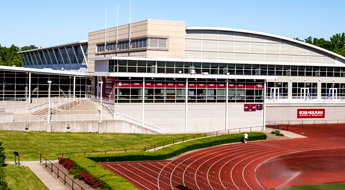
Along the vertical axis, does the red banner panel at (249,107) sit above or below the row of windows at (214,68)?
below

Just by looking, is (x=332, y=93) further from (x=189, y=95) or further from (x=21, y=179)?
(x=21, y=179)

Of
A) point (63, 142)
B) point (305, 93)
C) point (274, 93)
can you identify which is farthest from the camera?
point (305, 93)

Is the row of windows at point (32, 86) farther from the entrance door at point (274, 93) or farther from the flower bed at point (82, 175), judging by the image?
the entrance door at point (274, 93)

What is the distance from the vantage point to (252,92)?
69.9 metres

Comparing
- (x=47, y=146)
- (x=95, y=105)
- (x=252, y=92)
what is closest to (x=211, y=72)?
(x=252, y=92)

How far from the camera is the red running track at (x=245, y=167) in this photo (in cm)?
3846

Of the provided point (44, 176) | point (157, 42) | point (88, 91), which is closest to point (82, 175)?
point (44, 176)

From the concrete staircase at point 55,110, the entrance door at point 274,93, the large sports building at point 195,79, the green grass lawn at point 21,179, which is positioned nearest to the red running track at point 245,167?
the green grass lawn at point 21,179

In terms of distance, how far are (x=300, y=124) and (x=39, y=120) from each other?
4598cm

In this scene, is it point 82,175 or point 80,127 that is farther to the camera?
point 80,127

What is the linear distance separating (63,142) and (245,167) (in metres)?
19.5

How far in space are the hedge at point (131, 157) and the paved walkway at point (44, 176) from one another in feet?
8.22

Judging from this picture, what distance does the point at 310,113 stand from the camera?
269ft

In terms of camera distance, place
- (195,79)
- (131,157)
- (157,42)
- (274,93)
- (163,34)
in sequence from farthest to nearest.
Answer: (274,93) < (163,34) < (157,42) < (195,79) < (131,157)
